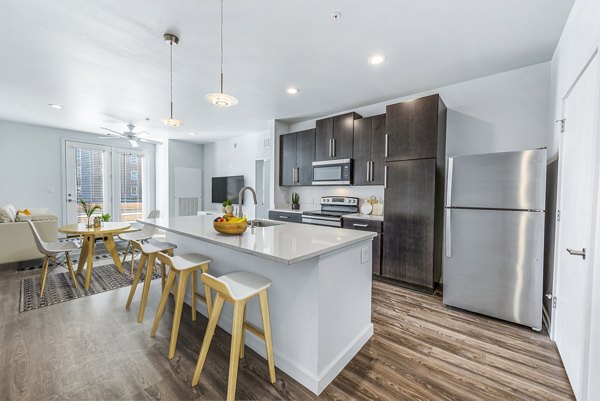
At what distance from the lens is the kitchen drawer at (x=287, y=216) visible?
14.6ft

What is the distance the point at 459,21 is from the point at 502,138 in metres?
1.61

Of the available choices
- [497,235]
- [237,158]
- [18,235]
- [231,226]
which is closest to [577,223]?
[497,235]

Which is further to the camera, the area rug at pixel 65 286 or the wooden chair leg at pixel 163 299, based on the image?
the area rug at pixel 65 286

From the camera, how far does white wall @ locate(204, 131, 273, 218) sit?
5973 mm

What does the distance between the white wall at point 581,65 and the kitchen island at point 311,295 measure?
125 centimetres

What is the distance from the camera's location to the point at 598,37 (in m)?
1.37

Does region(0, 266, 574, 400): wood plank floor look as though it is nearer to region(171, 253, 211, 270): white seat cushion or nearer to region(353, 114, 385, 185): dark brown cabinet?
region(171, 253, 211, 270): white seat cushion

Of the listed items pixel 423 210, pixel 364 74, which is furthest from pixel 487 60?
pixel 423 210

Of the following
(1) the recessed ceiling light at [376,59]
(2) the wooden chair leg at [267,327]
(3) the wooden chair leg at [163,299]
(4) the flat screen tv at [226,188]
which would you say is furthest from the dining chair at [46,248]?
(1) the recessed ceiling light at [376,59]

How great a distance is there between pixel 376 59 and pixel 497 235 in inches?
85.1

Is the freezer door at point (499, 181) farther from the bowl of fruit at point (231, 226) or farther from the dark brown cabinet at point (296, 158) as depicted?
the dark brown cabinet at point (296, 158)

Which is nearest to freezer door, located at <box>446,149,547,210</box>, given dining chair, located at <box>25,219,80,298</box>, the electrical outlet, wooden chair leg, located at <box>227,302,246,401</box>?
the electrical outlet

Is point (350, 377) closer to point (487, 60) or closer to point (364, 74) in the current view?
point (364, 74)

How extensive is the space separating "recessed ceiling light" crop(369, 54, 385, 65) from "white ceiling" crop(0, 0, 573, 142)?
3.3 inches
